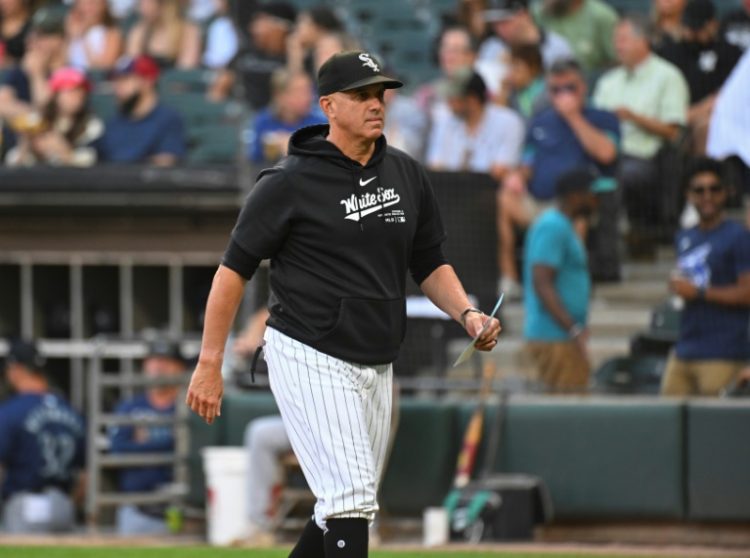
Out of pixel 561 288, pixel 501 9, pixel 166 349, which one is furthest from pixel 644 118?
pixel 166 349

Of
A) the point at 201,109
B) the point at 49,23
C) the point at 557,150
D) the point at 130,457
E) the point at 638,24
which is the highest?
the point at 49,23

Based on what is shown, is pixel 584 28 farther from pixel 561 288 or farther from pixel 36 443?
pixel 36 443

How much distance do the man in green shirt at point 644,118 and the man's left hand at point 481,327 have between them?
216 inches

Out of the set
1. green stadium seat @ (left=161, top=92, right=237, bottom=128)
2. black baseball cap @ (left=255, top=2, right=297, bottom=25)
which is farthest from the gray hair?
green stadium seat @ (left=161, top=92, right=237, bottom=128)

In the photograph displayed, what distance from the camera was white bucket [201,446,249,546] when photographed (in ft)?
31.7

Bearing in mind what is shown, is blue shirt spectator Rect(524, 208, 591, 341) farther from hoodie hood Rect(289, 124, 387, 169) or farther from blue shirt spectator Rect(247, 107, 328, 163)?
hoodie hood Rect(289, 124, 387, 169)

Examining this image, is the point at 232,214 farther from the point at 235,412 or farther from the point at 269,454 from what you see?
the point at 269,454

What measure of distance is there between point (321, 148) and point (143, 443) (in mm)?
6104

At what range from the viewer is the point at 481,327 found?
4930mm

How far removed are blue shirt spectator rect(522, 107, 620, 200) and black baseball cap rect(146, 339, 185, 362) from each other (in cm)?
248

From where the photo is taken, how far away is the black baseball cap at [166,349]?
10.5 meters

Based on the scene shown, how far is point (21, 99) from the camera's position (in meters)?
13.3

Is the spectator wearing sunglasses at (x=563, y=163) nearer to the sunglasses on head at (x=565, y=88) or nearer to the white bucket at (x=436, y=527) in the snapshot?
the sunglasses on head at (x=565, y=88)

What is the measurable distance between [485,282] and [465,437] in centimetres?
120
